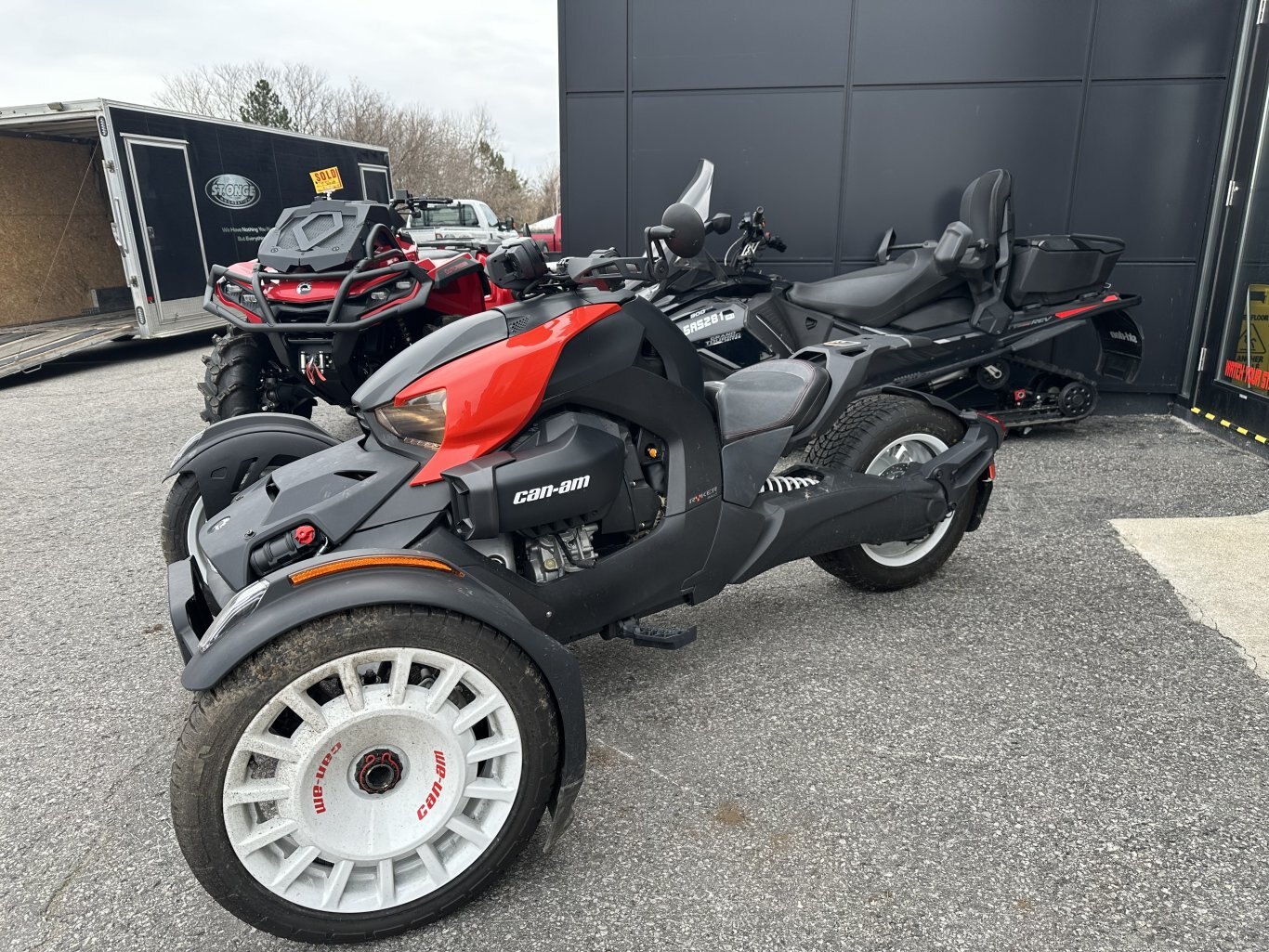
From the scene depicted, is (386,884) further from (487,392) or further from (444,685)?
(487,392)

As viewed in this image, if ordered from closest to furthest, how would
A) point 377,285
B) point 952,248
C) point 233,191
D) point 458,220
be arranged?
point 377,285 → point 952,248 → point 233,191 → point 458,220

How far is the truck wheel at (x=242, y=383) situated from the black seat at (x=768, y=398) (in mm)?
3483

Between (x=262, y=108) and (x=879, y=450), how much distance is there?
39.4 meters

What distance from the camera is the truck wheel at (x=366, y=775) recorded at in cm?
169

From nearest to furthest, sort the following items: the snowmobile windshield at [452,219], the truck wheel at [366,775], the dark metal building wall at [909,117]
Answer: the truck wheel at [366,775] < the dark metal building wall at [909,117] < the snowmobile windshield at [452,219]

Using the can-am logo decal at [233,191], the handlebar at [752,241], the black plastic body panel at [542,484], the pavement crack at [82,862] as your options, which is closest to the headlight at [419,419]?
the black plastic body panel at [542,484]

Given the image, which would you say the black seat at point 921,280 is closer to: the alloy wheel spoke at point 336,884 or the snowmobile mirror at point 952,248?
the snowmobile mirror at point 952,248

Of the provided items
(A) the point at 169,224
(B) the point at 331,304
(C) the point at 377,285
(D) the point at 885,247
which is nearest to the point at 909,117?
(D) the point at 885,247

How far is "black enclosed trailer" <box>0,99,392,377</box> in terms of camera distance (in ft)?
31.0

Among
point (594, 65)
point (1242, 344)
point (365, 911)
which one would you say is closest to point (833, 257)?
point (594, 65)

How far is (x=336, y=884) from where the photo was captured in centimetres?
179

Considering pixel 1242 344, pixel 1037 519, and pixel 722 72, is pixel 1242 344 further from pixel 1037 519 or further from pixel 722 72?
pixel 722 72

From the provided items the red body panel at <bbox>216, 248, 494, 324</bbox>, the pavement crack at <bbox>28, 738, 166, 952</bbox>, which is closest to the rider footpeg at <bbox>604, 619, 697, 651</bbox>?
the pavement crack at <bbox>28, 738, 166, 952</bbox>

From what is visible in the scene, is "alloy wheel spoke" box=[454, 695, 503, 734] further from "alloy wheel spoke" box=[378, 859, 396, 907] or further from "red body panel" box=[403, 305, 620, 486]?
"red body panel" box=[403, 305, 620, 486]
